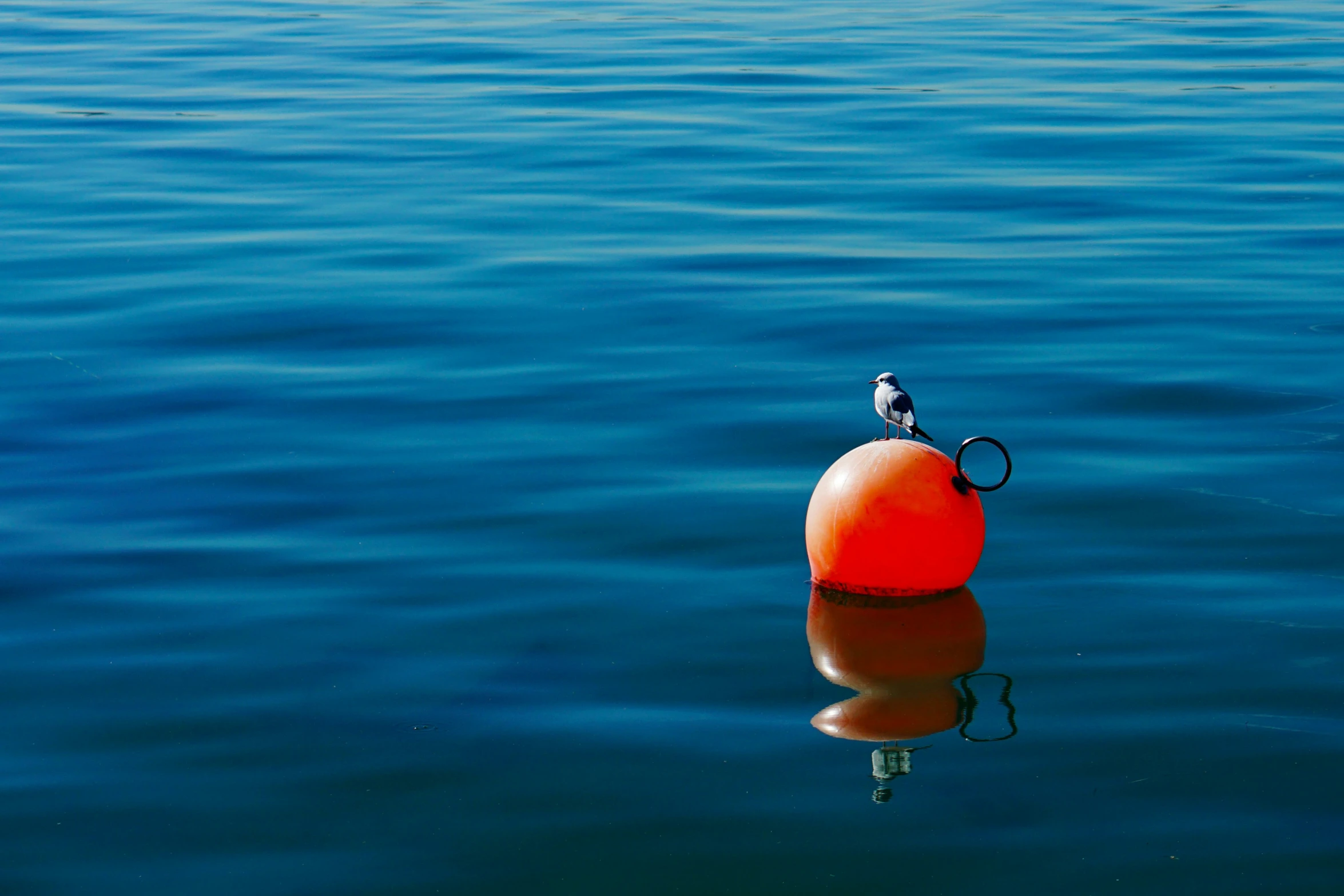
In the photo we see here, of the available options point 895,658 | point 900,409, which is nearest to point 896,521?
point 895,658

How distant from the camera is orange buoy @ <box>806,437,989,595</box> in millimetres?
6539

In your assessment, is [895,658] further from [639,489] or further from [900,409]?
[639,489]

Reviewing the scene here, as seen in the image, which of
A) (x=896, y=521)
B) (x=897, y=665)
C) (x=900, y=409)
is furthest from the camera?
(x=900, y=409)

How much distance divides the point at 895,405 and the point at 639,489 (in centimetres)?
143

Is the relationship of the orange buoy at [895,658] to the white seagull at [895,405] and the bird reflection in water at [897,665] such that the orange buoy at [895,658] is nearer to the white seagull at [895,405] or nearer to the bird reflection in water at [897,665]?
the bird reflection in water at [897,665]

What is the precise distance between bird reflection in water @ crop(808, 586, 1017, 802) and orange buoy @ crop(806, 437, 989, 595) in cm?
10

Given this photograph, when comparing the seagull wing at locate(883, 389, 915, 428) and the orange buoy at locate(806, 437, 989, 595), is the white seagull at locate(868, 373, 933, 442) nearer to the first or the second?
the seagull wing at locate(883, 389, 915, 428)

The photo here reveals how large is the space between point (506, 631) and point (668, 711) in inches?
34.6

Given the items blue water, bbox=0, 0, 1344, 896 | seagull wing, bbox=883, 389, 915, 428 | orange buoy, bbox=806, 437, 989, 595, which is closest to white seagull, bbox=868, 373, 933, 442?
seagull wing, bbox=883, 389, 915, 428

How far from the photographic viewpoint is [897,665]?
6.27m

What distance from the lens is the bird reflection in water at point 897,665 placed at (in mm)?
5773

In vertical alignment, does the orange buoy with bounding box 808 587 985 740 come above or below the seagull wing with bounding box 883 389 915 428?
below

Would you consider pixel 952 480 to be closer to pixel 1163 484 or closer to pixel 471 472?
pixel 1163 484

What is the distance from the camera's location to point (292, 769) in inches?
217
